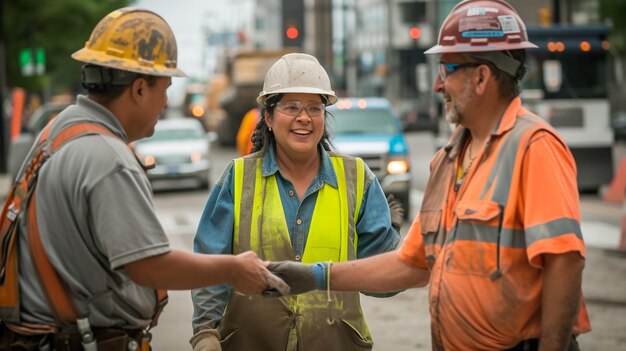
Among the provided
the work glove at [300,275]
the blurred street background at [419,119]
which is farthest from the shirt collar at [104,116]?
the blurred street background at [419,119]

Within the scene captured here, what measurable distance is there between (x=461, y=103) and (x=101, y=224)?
4.20 ft

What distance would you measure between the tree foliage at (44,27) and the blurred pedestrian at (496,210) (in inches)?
1679

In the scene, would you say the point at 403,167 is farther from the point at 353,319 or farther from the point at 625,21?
the point at 625,21

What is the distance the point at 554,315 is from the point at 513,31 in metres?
0.98

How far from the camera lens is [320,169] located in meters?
5.14

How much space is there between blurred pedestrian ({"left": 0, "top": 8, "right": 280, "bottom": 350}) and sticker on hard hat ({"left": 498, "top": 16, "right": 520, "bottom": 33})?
1.15 m

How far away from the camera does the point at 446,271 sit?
3.75m

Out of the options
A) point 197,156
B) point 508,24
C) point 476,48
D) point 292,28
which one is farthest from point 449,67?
point 292,28

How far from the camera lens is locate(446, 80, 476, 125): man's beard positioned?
3836 mm

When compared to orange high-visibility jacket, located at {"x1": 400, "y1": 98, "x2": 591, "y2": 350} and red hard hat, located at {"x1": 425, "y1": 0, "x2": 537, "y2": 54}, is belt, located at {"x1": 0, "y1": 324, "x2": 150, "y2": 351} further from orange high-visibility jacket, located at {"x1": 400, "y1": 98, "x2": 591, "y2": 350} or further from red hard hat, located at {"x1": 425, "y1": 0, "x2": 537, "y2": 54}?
red hard hat, located at {"x1": 425, "y1": 0, "x2": 537, "y2": 54}

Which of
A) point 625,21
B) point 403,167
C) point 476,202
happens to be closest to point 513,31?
point 476,202

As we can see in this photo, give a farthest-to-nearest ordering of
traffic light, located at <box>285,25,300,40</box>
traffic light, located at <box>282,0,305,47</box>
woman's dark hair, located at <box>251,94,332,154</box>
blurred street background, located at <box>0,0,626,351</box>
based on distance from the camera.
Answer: traffic light, located at <box>282,0,305,47</box> → traffic light, located at <box>285,25,300,40</box> → blurred street background, located at <box>0,0,626,351</box> → woman's dark hair, located at <box>251,94,332,154</box>

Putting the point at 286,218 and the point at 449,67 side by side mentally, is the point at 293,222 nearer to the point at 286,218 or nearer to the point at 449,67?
the point at 286,218

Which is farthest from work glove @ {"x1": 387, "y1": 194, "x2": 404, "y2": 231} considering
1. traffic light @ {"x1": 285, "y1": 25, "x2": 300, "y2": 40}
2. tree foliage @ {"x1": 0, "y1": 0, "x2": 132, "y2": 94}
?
tree foliage @ {"x1": 0, "y1": 0, "x2": 132, "y2": 94}
